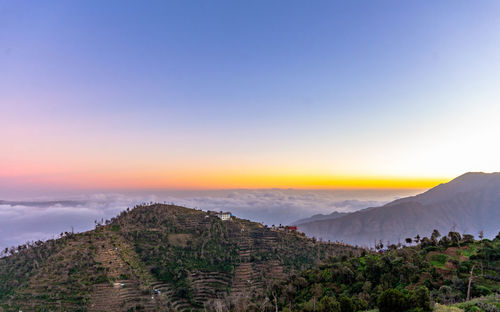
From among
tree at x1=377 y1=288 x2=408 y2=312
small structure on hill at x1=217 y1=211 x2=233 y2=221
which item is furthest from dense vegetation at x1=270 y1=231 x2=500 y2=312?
small structure on hill at x1=217 y1=211 x2=233 y2=221

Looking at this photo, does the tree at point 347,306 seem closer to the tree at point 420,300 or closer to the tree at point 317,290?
the tree at point 420,300

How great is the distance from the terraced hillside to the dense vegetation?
27.4 feet

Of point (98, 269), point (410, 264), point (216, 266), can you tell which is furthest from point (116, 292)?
point (410, 264)

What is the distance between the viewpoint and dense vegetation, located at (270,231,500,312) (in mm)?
24406

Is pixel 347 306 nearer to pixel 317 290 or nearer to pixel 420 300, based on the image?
pixel 420 300

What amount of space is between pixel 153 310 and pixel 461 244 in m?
55.3

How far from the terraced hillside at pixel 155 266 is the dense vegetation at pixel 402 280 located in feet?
27.4

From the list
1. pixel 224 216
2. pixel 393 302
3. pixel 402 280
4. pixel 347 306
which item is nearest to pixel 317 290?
pixel 402 280

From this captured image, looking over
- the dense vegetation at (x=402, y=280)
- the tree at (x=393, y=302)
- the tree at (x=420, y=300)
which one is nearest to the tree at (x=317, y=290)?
the dense vegetation at (x=402, y=280)

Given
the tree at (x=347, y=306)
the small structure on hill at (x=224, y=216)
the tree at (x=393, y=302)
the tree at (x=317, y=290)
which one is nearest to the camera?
the tree at (x=393, y=302)

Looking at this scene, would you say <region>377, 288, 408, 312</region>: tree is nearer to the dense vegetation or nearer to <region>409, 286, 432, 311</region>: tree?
the dense vegetation

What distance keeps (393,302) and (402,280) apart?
1673cm

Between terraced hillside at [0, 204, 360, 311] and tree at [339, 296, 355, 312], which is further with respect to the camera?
terraced hillside at [0, 204, 360, 311]

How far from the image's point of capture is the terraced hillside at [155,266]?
52.1m
